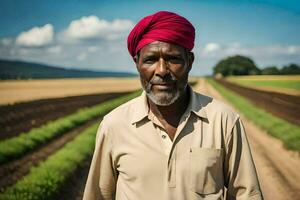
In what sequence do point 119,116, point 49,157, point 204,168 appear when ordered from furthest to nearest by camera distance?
point 49,157
point 119,116
point 204,168

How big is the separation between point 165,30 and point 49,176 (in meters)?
6.30

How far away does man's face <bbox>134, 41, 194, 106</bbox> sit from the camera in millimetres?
2486

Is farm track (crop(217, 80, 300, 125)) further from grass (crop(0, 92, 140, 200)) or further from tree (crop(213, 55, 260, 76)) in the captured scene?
tree (crop(213, 55, 260, 76))

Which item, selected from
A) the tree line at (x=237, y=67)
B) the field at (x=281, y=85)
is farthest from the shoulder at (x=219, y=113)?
the tree line at (x=237, y=67)

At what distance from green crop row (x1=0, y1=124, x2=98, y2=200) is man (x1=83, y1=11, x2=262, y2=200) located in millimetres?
4628

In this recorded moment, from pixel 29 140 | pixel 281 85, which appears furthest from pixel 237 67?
pixel 29 140

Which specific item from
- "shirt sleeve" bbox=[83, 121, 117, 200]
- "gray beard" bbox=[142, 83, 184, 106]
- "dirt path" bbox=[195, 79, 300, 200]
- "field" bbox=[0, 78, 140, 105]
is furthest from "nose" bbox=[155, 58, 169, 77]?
"field" bbox=[0, 78, 140, 105]

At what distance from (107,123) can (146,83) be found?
12.6 inches

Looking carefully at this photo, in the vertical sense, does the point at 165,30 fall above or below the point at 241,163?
above

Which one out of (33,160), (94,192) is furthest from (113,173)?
(33,160)

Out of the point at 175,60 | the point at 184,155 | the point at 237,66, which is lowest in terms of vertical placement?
the point at 237,66

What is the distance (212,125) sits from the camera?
2.43m

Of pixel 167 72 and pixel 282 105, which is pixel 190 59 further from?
pixel 282 105

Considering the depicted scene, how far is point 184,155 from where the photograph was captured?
2.38m
